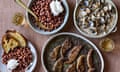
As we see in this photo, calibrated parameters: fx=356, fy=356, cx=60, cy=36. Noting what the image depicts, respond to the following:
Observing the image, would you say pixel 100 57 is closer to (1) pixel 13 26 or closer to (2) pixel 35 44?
(2) pixel 35 44

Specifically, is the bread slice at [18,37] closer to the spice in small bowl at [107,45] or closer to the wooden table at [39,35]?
the wooden table at [39,35]

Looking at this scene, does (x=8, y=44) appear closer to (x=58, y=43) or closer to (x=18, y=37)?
(x=18, y=37)

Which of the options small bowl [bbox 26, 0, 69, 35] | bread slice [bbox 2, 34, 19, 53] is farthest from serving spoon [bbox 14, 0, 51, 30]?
bread slice [bbox 2, 34, 19, 53]

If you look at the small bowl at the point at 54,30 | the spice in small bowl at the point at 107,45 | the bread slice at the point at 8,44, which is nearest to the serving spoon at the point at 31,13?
the small bowl at the point at 54,30

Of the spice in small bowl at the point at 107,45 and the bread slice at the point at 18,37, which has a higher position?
the bread slice at the point at 18,37

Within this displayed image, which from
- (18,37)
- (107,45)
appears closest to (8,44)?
(18,37)
